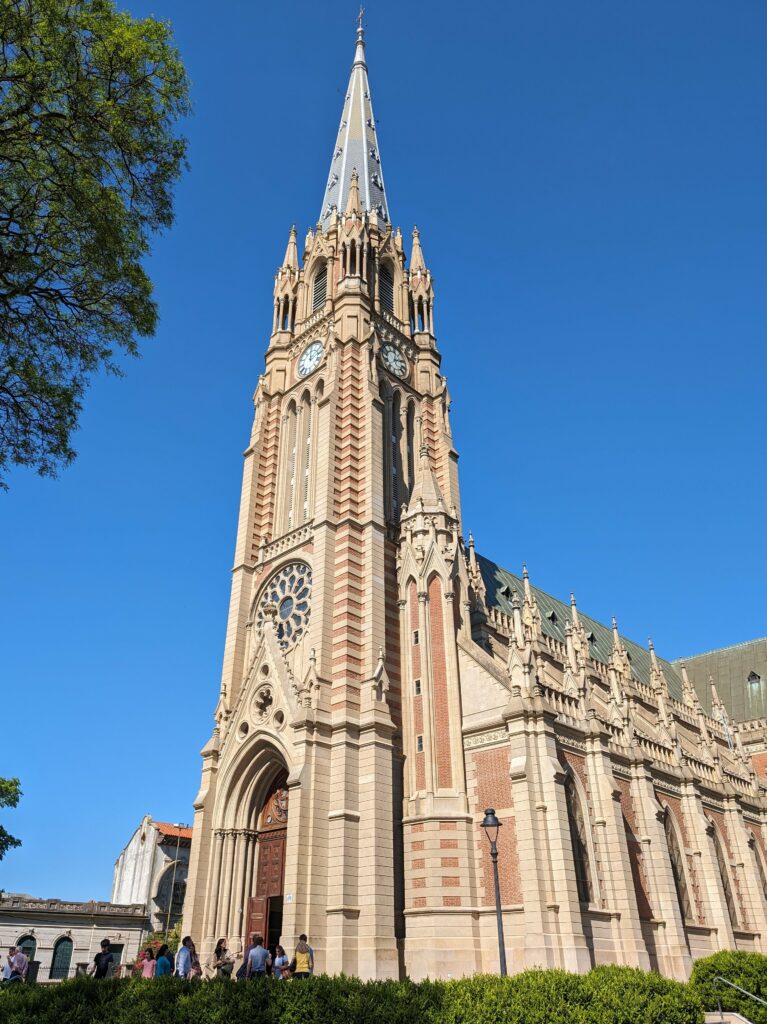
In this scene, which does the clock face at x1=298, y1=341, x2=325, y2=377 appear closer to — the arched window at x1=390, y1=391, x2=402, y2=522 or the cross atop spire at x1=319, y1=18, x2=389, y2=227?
the arched window at x1=390, y1=391, x2=402, y2=522

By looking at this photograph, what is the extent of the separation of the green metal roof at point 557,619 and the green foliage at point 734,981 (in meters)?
19.1

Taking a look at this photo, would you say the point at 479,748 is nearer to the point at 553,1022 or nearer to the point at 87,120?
the point at 553,1022

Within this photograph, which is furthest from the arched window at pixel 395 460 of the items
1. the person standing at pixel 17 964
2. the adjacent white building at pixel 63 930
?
the adjacent white building at pixel 63 930

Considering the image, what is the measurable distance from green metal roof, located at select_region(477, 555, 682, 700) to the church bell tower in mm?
7467

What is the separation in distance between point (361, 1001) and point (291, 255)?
4237cm

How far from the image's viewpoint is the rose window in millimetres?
33719

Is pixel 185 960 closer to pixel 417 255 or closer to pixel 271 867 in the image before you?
pixel 271 867

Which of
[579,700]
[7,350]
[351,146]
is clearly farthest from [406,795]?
[351,146]

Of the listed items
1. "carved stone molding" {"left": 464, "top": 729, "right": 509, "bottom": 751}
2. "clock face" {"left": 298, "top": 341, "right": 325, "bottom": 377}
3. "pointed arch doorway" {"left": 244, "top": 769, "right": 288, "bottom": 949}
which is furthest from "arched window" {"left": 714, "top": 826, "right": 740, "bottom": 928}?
"clock face" {"left": 298, "top": 341, "right": 325, "bottom": 377}

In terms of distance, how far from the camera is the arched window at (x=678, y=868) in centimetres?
3241

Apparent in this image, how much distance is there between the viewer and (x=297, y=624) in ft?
111

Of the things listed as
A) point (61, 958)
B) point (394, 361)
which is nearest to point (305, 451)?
point (394, 361)

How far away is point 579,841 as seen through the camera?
27391mm

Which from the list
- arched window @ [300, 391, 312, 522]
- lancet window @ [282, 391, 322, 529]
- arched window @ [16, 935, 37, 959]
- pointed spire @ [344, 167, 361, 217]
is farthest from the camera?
arched window @ [16, 935, 37, 959]
